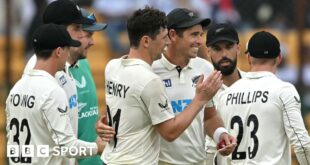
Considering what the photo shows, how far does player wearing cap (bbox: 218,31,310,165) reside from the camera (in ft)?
28.4

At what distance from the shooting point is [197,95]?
8.60 m

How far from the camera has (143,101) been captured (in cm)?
866

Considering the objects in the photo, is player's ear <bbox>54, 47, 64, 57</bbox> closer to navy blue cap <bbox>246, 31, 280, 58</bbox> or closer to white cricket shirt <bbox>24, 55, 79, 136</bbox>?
white cricket shirt <bbox>24, 55, 79, 136</bbox>

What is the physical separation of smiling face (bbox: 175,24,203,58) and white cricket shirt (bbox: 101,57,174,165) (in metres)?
0.78

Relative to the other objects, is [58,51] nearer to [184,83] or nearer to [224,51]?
[184,83]

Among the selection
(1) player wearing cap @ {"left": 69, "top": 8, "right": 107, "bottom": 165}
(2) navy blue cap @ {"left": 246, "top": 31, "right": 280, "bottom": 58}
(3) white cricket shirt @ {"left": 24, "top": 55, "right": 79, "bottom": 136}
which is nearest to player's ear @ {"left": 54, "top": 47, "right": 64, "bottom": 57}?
(3) white cricket shirt @ {"left": 24, "top": 55, "right": 79, "bottom": 136}

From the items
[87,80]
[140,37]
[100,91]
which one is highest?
[140,37]

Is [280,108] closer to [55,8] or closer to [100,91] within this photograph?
[55,8]

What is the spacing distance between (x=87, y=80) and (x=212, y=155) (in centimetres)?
138

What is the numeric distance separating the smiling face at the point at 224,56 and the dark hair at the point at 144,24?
5.27 ft

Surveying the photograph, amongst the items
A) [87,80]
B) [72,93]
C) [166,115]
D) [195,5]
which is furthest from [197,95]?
[195,5]

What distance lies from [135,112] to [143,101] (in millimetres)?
115

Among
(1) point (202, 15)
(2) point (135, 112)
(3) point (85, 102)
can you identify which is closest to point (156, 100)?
(2) point (135, 112)

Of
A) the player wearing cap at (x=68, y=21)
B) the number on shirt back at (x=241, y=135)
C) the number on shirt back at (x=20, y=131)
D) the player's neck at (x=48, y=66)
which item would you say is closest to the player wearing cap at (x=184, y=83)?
the number on shirt back at (x=241, y=135)
